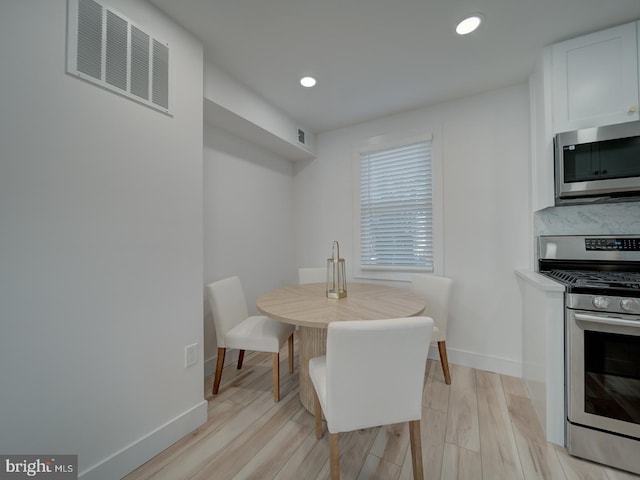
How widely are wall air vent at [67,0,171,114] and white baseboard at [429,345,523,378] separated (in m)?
3.08

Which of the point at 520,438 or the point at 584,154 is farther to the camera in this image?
the point at 584,154

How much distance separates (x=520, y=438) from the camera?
1.49 meters

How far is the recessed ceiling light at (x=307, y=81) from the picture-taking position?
2.15 meters

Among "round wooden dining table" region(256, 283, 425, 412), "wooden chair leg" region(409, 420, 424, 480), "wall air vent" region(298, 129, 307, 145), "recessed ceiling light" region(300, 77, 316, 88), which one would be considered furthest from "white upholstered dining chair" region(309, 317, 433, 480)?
"wall air vent" region(298, 129, 307, 145)

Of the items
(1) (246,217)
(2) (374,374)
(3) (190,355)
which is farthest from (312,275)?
(2) (374,374)

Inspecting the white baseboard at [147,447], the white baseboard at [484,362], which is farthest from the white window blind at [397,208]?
the white baseboard at [147,447]

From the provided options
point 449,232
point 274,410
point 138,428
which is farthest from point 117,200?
point 449,232

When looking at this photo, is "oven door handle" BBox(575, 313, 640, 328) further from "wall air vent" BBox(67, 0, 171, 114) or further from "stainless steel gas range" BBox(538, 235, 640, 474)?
"wall air vent" BBox(67, 0, 171, 114)

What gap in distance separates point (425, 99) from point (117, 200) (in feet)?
8.80

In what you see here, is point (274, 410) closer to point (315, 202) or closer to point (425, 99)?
point (315, 202)

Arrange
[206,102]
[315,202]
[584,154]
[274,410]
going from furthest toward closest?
[315,202]
[206,102]
[274,410]
[584,154]

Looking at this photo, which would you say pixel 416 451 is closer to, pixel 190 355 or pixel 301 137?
pixel 190 355

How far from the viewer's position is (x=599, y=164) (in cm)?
164

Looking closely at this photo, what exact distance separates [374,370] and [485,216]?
1982mm
